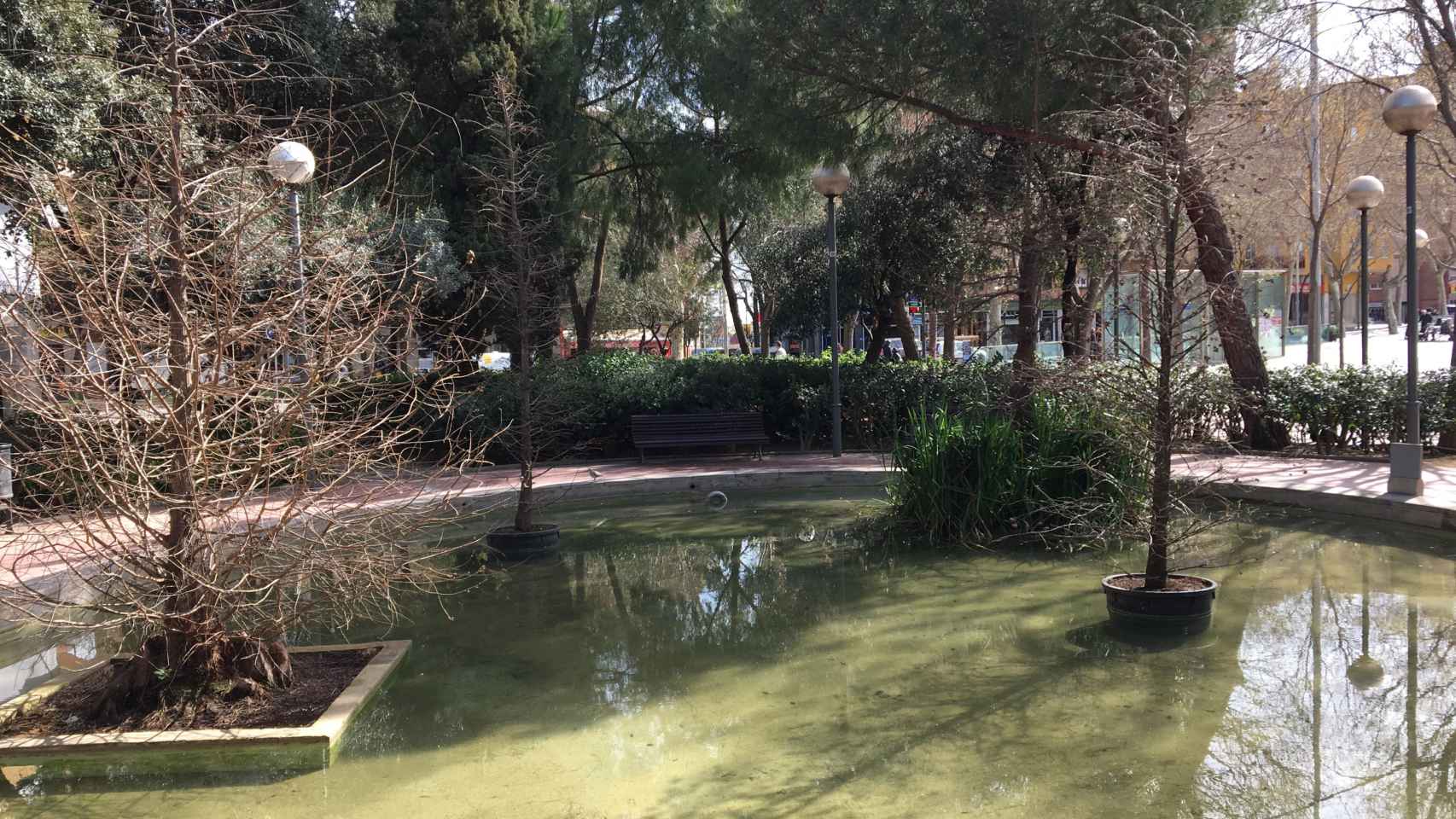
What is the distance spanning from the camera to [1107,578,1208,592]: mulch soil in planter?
5.99 metres

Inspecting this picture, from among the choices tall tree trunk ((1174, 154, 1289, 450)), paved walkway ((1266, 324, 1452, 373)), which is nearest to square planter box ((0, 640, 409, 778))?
tall tree trunk ((1174, 154, 1289, 450))

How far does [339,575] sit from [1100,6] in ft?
28.7

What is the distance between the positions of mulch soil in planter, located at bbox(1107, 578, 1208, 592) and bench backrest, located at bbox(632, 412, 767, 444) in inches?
308

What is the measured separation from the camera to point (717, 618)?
6664 mm

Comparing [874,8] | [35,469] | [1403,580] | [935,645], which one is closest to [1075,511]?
[1403,580]

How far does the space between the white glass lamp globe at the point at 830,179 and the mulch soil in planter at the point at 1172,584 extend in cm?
689

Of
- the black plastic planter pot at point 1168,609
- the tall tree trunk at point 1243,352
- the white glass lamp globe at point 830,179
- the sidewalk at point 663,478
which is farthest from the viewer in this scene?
the white glass lamp globe at point 830,179

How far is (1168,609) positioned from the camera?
580 centimetres

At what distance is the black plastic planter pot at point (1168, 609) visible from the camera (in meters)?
5.78

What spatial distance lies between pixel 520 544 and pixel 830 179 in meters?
5.99

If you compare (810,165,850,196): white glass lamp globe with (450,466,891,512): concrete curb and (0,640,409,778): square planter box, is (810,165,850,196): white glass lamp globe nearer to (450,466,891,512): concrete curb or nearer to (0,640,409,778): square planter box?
(450,466,891,512): concrete curb

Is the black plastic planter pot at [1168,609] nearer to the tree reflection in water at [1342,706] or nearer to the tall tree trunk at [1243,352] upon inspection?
the tree reflection in water at [1342,706]

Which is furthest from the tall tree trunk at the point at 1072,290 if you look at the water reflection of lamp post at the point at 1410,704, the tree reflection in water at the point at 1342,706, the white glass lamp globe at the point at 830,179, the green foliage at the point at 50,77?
the green foliage at the point at 50,77

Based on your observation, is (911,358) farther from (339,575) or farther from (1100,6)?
(339,575)
